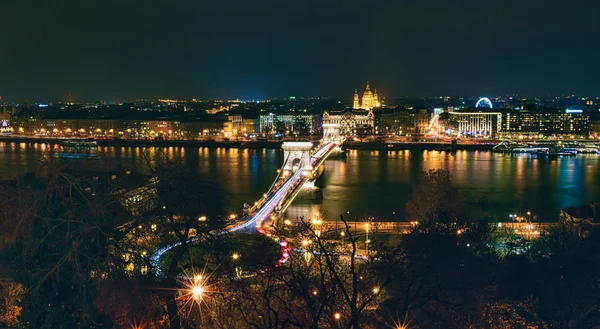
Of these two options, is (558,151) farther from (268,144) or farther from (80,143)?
(80,143)

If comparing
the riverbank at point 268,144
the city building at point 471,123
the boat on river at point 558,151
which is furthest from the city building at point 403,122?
the boat on river at point 558,151

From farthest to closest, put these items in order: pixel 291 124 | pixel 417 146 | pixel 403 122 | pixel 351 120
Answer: pixel 351 120
pixel 291 124
pixel 403 122
pixel 417 146

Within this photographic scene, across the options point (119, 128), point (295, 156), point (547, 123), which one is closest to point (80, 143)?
point (119, 128)

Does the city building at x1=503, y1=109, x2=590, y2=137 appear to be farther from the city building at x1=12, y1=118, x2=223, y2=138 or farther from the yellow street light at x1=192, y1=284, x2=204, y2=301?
the yellow street light at x1=192, y1=284, x2=204, y2=301

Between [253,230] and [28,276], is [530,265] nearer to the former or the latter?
[28,276]

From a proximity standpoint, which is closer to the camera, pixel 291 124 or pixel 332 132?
pixel 332 132

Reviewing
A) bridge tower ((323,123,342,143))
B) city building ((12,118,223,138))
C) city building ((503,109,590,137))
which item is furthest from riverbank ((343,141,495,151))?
city building ((12,118,223,138))

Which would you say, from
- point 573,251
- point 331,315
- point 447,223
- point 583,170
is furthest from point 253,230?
point 583,170
